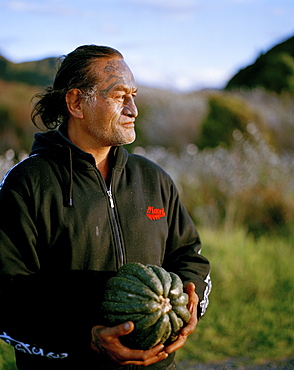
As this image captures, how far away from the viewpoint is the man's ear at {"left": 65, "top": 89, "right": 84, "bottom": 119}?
306 cm

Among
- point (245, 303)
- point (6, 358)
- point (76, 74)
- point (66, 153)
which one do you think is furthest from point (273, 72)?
point (66, 153)

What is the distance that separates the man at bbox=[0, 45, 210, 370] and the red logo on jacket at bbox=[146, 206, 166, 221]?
0.01 m

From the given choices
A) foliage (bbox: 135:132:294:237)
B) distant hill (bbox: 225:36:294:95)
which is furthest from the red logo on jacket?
distant hill (bbox: 225:36:294:95)

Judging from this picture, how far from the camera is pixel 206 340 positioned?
587 centimetres

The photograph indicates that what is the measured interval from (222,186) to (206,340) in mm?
3941

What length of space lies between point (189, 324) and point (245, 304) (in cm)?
406

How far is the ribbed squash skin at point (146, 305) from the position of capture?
2.58 meters

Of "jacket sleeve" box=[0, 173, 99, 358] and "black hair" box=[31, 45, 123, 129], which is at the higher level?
"black hair" box=[31, 45, 123, 129]

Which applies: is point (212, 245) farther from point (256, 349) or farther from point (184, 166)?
point (184, 166)

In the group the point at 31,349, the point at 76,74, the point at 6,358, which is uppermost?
the point at 76,74

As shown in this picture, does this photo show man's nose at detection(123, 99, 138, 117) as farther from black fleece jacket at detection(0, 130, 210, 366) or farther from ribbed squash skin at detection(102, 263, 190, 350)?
ribbed squash skin at detection(102, 263, 190, 350)

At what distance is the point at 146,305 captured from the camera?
2.60 meters

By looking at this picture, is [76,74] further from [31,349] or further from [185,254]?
[31,349]

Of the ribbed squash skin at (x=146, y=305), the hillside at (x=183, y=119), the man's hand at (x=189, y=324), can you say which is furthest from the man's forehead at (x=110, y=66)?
the hillside at (x=183, y=119)
